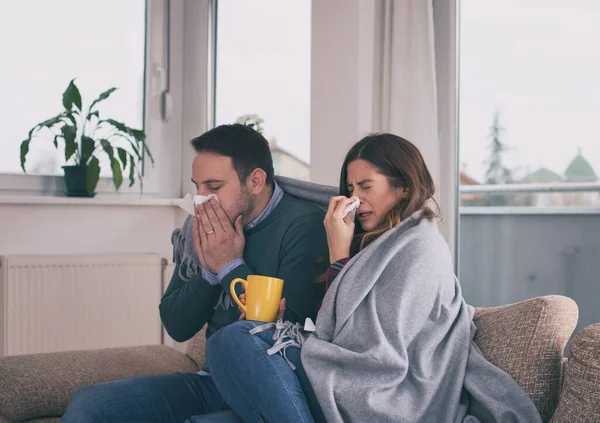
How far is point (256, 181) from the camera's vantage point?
6.37 feet

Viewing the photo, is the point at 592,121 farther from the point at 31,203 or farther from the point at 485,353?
the point at 31,203

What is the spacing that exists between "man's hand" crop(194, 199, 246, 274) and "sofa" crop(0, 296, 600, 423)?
409 millimetres

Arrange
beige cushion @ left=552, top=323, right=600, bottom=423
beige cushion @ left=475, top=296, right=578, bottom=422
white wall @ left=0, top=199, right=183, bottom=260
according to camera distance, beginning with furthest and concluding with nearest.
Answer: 1. white wall @ left=0, top=199, right=183, bottom=260
2. beige cushion @ left=475, top=296, right=578, bottom=422
3. beige cushion @ left=552, top=323, right=600, bottom=423

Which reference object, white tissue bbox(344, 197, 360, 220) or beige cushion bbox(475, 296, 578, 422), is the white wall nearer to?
white tissue bbox(344, 197, 360, 220)

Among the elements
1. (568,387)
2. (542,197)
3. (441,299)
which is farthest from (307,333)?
(542,197)

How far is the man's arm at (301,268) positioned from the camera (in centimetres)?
176

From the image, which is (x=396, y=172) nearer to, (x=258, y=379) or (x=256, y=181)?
(x=256, y=181)

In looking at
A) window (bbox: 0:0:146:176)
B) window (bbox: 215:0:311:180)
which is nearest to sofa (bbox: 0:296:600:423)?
window (bbox: 215:0:311:180)

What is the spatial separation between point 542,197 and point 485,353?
3.13ft

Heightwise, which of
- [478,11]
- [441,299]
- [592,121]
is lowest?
[441,299]

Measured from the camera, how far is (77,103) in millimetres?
3129

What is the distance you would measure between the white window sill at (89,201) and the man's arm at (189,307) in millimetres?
1127

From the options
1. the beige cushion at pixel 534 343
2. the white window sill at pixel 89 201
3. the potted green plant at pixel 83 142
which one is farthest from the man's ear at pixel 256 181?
the potted green plant at pixel 83 142

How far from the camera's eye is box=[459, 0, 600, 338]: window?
2199 millimetres
